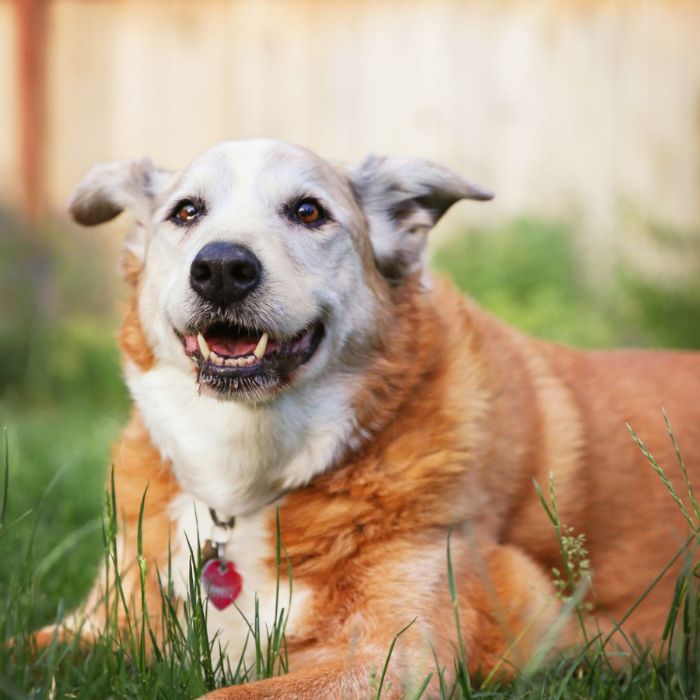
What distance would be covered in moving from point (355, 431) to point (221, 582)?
50cm

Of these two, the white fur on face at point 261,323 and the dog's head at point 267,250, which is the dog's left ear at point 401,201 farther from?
the white fur on face at point 261,323

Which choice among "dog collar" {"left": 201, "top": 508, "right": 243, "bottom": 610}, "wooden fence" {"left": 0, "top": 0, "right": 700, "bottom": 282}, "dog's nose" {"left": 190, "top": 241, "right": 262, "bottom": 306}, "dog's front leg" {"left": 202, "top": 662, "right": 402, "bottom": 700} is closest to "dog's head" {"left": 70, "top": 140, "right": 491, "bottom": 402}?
"dog's nose" {"left": 190, "top": 241, "right": 262, "bottom": 306}

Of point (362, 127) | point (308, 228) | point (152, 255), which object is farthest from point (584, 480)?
point (362, 127)

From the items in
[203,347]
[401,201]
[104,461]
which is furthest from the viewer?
[104,461]

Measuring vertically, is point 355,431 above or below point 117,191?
below

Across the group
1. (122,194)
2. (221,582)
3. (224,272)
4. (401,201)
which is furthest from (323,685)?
(122,194)

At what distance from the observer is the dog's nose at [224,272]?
2.42m

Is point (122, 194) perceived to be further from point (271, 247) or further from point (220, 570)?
point (220, 570)

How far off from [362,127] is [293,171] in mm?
4483

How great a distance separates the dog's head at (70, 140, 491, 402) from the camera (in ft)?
8.21

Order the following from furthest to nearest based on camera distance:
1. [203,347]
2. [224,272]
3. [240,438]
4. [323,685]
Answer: [240,438] → [203,347] → [224,272] → [323,685]

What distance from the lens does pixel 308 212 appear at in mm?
2762

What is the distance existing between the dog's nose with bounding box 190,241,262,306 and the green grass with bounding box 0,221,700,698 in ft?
1.84

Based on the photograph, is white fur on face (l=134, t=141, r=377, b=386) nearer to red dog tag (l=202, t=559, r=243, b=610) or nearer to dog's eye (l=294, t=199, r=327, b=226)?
dog's eye (l=294, t=199, r=327, b=226)
